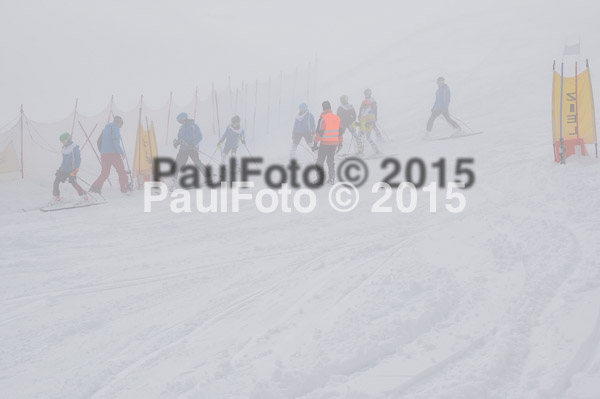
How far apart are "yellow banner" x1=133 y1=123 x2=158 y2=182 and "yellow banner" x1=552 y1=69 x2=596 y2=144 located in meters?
8.36

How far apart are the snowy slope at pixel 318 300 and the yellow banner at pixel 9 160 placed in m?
4.58

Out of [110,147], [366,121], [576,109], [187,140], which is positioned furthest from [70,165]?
[576,109]

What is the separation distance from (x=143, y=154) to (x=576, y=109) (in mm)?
8811

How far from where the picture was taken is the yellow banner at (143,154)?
452 inches

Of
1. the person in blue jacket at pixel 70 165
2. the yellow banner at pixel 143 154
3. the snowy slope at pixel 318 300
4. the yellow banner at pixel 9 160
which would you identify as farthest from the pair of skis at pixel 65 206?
the yellow banner at pixel 9 160

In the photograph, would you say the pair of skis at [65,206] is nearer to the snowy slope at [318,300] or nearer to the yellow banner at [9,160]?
the snowy slope at [318,300]

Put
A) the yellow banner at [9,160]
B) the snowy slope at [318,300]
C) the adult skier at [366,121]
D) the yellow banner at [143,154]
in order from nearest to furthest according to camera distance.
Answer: the snowy slope at [318,300], the yellow banner at [9,160], the yellow banner at [143,154], the adult skier at [366,121]

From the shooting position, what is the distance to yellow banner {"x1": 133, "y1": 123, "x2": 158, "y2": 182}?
37.7 feet

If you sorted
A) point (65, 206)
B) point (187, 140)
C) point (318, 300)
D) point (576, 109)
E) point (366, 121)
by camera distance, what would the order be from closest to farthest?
point (318, 300)
point (576, 109)
point (65, 206)
point (187, 140)
point (366, 121)

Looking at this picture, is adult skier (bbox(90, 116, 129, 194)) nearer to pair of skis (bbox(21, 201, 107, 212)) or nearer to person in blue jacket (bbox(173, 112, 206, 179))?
pair of skis (bbox(21, 201, 107, 212))

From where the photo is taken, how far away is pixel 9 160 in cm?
1134

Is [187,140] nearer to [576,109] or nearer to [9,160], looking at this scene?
[9,160]

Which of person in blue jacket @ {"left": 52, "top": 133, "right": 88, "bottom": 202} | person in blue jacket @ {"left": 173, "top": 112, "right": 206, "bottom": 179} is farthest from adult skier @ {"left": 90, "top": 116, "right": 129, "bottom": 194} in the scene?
person in blue jacket @ {"left": 173, "top": 112, "right": 206, "bottom": 179}

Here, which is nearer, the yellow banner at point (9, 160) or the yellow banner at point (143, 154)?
the yellow banner at point (9, 160)
